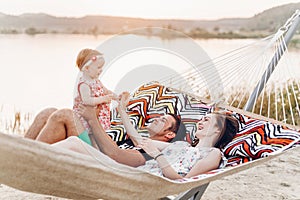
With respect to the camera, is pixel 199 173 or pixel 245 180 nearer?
pixel 199 173

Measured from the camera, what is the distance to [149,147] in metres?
1.59

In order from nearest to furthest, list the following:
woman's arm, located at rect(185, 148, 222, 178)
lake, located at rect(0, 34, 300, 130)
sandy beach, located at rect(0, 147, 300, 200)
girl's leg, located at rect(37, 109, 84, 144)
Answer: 1. woman's arm, located at rect(185, 148, 222, 178)
2. girl's leg, located at rect(37, 109, 84, 144)
3. sandy beach, located at rect(0, 147, 300, 200)
4. lake, located at rect(0, 34, 300, 130)

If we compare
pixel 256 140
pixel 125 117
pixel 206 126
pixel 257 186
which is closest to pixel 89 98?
pixel 125 117

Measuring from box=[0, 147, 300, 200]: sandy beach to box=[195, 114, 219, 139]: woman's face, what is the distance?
560 millimetres

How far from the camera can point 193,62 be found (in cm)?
138

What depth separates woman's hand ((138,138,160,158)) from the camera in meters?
1.58

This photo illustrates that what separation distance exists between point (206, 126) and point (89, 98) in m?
0.73

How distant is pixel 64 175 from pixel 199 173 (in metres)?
0.55

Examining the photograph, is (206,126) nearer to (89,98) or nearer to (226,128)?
(226,128)

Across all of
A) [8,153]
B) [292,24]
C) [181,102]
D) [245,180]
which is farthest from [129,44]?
[245,180]

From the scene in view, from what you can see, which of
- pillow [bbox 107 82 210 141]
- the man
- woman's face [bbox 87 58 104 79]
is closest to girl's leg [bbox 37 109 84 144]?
the man

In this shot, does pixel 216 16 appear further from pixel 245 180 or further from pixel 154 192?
pixel 154 192

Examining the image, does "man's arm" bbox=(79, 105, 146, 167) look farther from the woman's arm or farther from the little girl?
the woman's arm

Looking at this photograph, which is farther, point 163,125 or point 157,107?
point 157,107
